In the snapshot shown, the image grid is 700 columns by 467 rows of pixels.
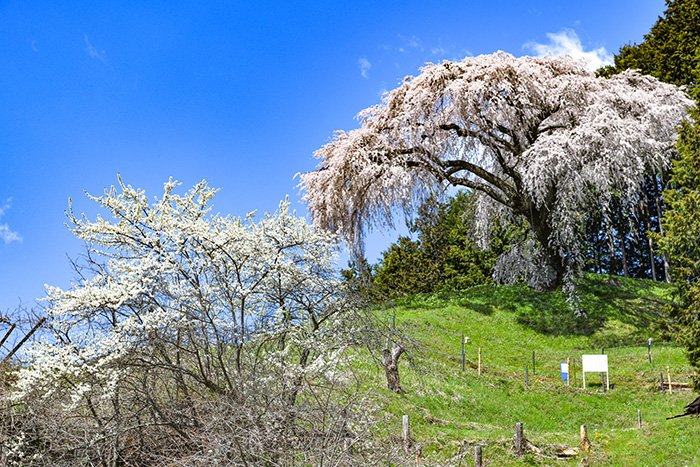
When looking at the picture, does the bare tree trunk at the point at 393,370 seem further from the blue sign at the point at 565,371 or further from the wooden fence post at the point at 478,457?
the blue sign at the point at 565,371

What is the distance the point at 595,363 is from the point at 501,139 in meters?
8.75

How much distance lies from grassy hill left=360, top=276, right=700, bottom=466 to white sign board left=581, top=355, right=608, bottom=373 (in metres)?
0.74

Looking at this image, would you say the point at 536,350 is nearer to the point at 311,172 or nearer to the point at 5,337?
the point at 311,172

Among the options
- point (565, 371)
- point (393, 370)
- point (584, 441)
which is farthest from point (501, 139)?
point (584, 441)

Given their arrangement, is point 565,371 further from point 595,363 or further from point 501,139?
point 501,139

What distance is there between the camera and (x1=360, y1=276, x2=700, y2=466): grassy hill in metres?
13.7

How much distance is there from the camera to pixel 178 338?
1009 centimetres

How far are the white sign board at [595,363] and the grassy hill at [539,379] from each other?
2.41 feet

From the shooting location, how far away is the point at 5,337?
39.7ft

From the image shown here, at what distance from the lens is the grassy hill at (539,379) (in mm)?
13680

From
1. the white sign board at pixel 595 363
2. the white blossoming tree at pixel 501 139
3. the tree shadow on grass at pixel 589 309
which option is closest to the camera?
the white sign board at pixel 595 363

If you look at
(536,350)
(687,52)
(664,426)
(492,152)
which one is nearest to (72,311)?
(664,426)

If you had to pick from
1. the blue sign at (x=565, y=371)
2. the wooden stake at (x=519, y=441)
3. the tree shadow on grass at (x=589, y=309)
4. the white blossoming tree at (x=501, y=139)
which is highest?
the white blossoming tree at (x=501, y=139)

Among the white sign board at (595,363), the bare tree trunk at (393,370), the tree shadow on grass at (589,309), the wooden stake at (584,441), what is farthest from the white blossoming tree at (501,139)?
the wooden stake at (584,441)
